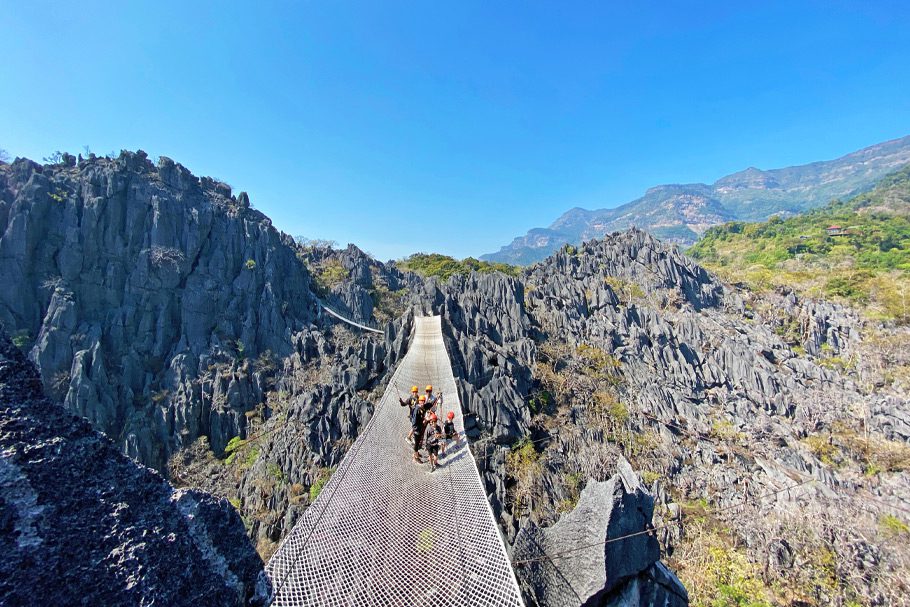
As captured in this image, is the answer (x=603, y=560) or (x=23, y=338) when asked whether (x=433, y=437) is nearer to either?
(x=603, y=560)

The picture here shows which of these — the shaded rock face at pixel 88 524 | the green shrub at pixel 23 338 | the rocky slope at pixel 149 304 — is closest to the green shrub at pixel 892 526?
the shaded rock face at pixel 88 524

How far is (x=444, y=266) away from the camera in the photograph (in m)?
48.7

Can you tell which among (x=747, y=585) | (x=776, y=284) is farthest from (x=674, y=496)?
(x=776, y=284)

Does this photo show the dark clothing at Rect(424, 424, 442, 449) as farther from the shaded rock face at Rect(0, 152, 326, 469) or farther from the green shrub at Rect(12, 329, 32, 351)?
the green shrub at Rect(12, 329, 32, 351)

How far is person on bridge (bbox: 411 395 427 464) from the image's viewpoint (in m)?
5.61

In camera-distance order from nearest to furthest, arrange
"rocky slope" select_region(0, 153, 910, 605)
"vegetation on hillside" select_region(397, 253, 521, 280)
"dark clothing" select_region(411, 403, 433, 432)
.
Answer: "dark clothing" select_region(411, 403, 433, 432)
"rocky slope" select_region(0, 153, 910, 605)
"vegetation on hillside" select_region(397, 253, 521, 280)

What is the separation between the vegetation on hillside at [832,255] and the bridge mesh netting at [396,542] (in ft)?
95.7

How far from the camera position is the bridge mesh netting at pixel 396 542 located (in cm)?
342

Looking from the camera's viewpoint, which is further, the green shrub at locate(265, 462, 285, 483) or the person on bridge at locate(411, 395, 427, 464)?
the green shrub at locate(265, 462, 285, 483)

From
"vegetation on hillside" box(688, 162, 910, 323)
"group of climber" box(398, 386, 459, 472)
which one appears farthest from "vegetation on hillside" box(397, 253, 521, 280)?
"group of climber" box(398, 386, 459, 472)

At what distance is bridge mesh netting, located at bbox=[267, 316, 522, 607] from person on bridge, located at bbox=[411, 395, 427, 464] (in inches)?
11.4

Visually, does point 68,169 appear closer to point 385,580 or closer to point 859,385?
point 385,580

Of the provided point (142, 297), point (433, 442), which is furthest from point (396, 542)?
point (142, 297)

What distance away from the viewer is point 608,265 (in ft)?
91.5
